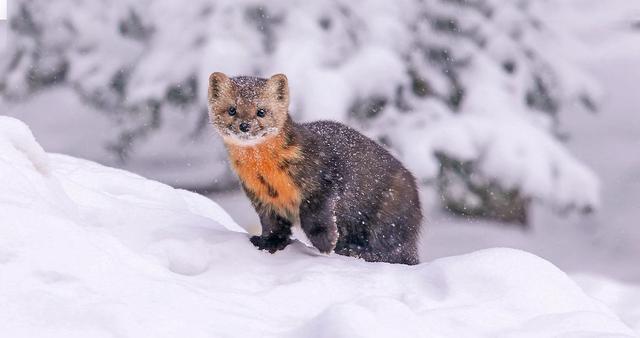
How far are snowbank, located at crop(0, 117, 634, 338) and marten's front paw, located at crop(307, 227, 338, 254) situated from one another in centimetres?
5

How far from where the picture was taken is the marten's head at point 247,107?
173 inches

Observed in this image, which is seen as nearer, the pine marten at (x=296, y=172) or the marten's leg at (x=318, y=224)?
the pine marten at (x=296, y=172)

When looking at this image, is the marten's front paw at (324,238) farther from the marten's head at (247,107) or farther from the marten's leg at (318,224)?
the marten's head at (247,107)

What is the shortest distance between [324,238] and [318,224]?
7 cm

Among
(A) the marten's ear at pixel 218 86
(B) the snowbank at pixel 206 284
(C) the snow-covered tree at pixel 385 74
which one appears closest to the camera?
(B) the snowbank at pixel 206 284

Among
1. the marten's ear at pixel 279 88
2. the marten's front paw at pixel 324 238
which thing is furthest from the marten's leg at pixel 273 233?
the marten's ear at pixel 279 88

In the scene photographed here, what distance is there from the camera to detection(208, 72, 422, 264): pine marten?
447cm

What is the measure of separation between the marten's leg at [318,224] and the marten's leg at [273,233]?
9 cm

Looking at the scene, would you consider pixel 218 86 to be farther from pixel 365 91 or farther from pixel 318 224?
pixel 365 91

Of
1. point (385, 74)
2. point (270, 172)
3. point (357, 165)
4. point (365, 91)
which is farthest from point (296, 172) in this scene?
point (385, 74)

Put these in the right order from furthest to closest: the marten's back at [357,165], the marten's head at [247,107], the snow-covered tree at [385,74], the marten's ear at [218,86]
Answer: the snow-covered tree at [385,74] → the marten's back at [357,165] → the marten's ear at [218,86] → the marten's head at [247,107]

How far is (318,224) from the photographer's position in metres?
4.62

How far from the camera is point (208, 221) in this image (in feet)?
15.7

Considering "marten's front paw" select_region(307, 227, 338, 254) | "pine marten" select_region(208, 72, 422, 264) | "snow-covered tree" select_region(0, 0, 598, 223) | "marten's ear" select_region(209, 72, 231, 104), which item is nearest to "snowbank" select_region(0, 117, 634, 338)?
"marten's front paw" select_region(307, 227, 338, 254)
